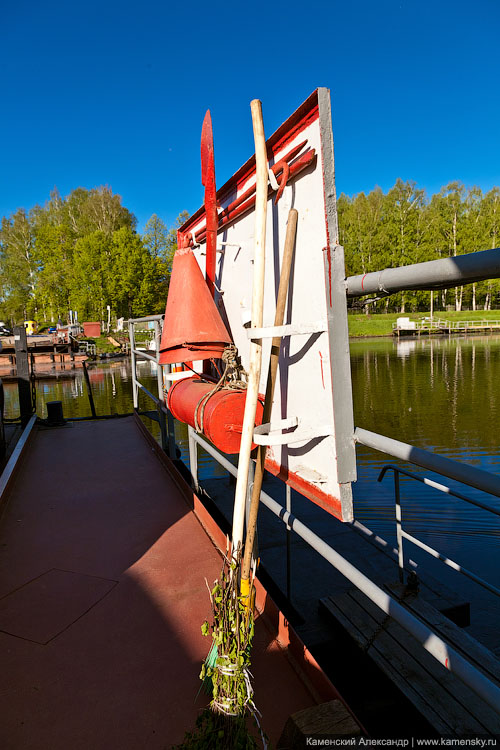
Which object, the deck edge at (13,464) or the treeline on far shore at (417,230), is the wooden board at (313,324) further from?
the treeline on far shore at (417,230)

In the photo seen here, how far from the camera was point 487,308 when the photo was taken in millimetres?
53250

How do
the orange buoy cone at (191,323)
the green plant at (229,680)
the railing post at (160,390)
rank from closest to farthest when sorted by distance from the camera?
the green plant at (229,680) < the orange buoy cone at (191,323) < the railing post at (160,390)

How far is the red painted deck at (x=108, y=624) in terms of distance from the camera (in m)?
1.66

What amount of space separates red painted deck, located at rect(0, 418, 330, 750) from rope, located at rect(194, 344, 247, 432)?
0.95 metres

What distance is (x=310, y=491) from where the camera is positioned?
1914 mm

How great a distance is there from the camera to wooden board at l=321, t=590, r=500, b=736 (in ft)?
7.27

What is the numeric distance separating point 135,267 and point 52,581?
40707 mm

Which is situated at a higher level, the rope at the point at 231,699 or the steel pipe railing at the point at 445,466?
the steel pipe railing at the point at 445,466

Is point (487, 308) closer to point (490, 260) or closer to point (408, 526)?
point (408, 526)

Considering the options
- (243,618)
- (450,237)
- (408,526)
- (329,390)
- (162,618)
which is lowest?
(408,526)

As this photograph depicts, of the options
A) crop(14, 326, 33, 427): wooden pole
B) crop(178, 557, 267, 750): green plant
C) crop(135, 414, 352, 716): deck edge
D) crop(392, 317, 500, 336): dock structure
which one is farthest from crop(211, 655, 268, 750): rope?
crop(392, 317, 500, 336): dock structure

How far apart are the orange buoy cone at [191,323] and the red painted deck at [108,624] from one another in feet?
4.11

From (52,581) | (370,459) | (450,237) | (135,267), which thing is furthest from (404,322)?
(52,581)

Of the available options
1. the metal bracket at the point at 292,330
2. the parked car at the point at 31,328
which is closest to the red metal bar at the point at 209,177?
the metal bracket at the point at 292,330
